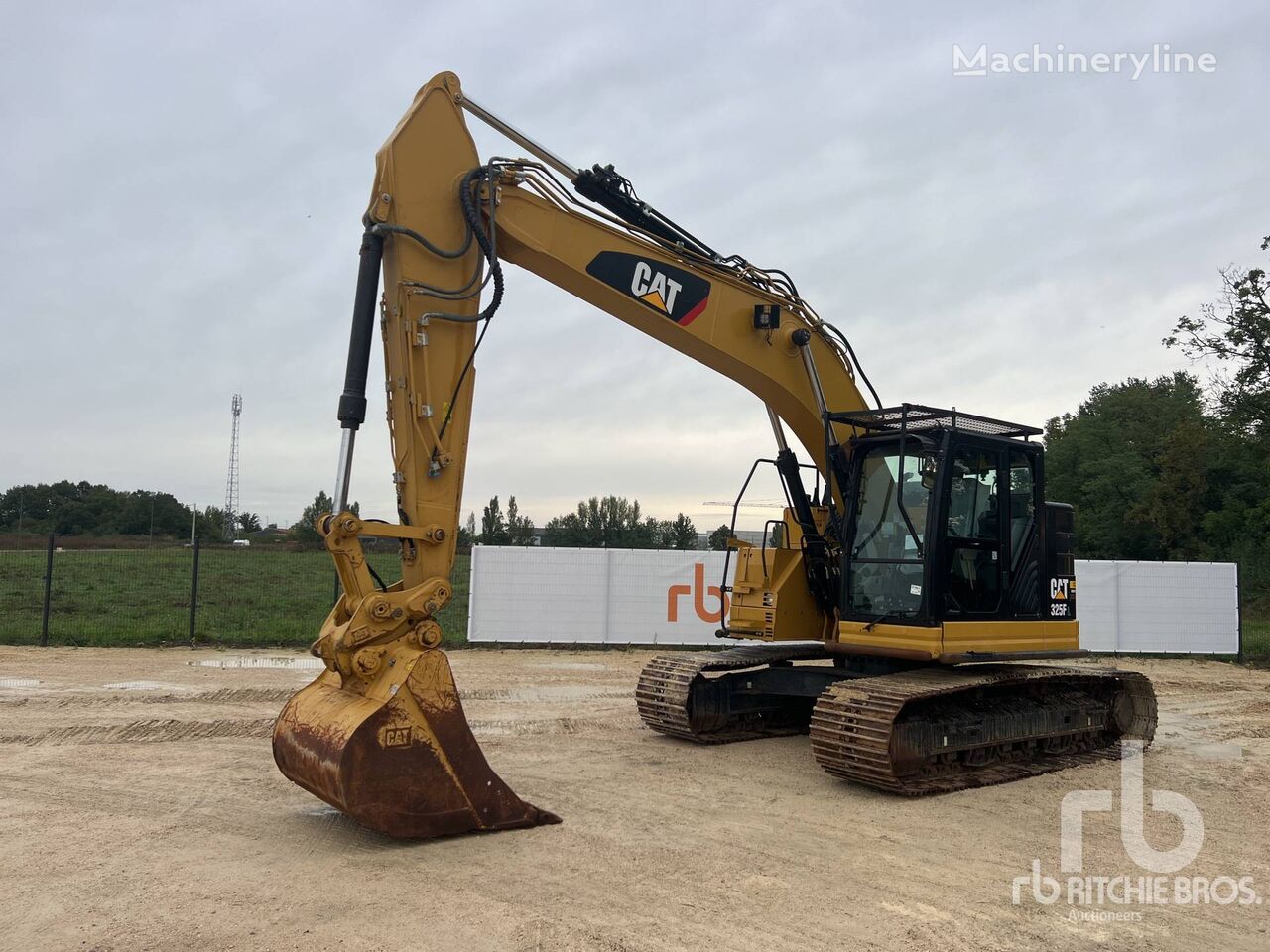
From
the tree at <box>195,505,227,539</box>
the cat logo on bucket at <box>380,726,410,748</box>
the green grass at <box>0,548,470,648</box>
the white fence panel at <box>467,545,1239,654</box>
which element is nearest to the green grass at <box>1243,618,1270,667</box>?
the white fence panel at <box>467,545,1239,654</box>

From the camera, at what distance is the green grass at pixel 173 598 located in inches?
Result: 626

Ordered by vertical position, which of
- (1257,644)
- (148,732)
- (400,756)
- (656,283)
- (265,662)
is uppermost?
(656,283)

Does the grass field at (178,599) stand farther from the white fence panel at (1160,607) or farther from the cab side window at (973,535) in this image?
the cab side window at (973,535)

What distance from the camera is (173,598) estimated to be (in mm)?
19266

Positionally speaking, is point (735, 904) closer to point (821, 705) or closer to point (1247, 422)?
point (821, 705)

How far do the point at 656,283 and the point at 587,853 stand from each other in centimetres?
411

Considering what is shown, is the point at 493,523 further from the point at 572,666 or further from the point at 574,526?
the point at 572,666

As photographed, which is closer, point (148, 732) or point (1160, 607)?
point (148, 732)

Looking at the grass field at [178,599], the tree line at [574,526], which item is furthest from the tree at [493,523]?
the grass field at [178,599]

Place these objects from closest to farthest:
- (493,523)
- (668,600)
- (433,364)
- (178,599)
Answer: (433,364)
(668,600)
(178,599)
(493,523)

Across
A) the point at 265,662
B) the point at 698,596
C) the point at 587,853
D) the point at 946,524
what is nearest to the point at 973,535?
the point at 946,524

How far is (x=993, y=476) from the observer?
8.14 meters

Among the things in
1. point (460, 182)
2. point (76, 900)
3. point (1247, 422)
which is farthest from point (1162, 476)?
point (76, 900)

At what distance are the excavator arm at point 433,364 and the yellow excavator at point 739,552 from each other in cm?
2
